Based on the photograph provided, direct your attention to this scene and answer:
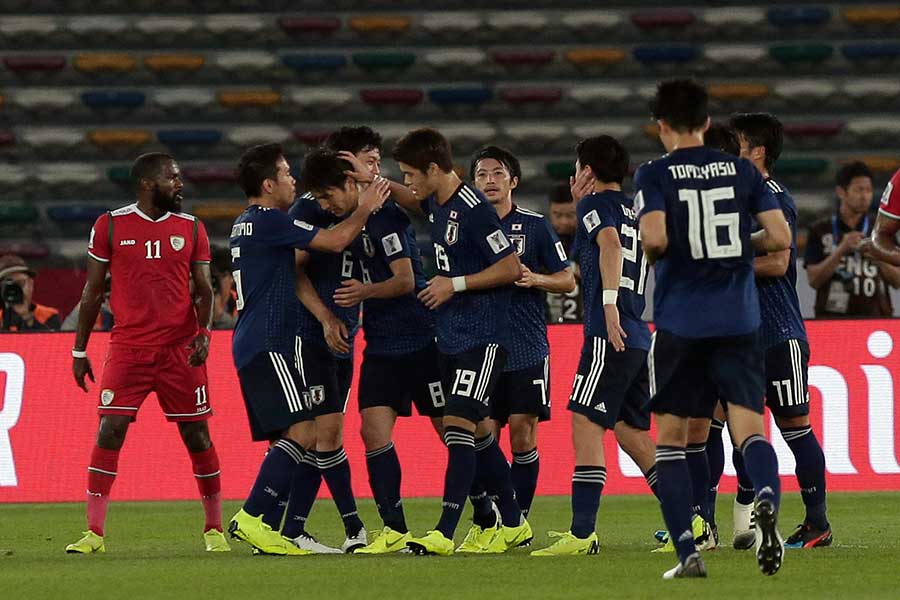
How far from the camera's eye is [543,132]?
1831 centimetres

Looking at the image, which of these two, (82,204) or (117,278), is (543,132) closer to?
(82,204)

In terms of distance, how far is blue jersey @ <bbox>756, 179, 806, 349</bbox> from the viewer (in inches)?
312

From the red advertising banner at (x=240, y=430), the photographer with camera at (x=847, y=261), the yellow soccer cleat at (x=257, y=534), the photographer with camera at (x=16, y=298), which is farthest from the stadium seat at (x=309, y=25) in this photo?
the yellow soccer cleat at (x=257, y=534)

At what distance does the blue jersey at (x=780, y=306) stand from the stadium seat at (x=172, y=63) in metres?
11.9

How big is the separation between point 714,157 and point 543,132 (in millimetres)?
Answer: 12067

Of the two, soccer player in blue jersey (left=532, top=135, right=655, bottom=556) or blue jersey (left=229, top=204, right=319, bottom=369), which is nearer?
soccer player in blue jersey (left=532, top=135, right=655, bottom=556)

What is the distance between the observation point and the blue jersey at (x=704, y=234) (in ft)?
20.5

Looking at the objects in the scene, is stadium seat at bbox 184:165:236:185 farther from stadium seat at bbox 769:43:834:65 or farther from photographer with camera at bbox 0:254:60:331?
stadium seat at bbox 769:43:834:65

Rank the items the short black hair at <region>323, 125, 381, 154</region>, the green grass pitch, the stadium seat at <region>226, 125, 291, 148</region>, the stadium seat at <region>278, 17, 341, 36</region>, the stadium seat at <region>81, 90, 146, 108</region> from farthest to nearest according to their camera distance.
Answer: the stadium seat at <region>278, 17, 341, 36</region>
the stadium seat at <region>81, 90, 146, 108</region>
the stadium seat at <region>226, 125, 291, 148</region>
the short black hair at <region>323, 125, 381, 154</region>
the green grass pitch

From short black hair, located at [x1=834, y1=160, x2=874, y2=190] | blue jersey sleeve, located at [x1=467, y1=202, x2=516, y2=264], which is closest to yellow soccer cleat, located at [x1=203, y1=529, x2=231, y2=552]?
blue jersey sleeve, located at [x1=467, y1=202, x2=516, y2=264]

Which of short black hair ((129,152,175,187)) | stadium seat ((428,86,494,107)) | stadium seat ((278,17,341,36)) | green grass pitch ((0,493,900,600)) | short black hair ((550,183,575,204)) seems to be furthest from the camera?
stadium seat ((278,17,341,36))

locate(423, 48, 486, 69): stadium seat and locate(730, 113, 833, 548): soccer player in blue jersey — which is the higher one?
locate(423, 48, 486, 69): stadium seat

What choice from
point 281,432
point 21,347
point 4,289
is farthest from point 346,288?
point 4,289

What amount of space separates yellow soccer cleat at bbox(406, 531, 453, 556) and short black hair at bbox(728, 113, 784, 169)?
2423 mm
